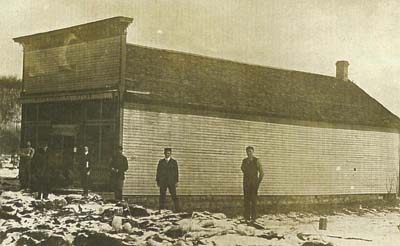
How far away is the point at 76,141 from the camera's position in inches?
147

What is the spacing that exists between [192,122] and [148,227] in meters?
0.73

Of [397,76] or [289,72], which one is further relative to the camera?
[289,72]

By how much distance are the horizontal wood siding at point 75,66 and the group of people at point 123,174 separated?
1.33 feet

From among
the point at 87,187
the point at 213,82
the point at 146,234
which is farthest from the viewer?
the point at 213,82

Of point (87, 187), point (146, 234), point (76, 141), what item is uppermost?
point (76, 141)

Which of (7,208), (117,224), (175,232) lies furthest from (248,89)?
(7,208)

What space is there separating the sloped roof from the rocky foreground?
2.36ft

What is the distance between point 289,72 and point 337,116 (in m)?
0.49

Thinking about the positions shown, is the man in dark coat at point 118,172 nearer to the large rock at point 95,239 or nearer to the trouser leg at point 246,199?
the large rock at point 95,239

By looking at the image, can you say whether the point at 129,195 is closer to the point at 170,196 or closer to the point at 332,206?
the point at 170,196

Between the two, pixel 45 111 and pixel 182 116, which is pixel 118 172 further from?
pixel 45 111

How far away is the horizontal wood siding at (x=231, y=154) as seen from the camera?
3568 mm

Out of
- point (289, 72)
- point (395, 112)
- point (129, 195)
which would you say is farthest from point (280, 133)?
point (129, 195)

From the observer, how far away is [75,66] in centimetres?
369
